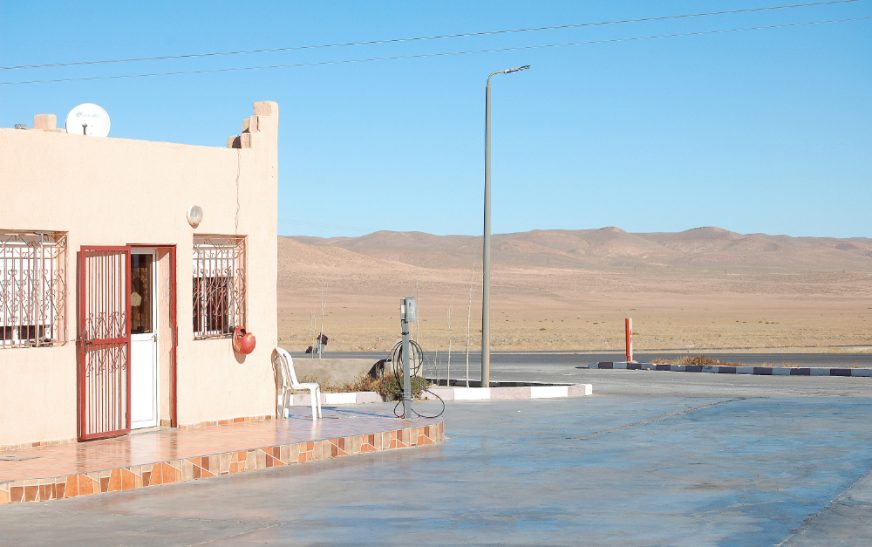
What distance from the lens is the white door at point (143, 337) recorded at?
16.2m

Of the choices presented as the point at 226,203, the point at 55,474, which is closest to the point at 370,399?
the point at 226,203

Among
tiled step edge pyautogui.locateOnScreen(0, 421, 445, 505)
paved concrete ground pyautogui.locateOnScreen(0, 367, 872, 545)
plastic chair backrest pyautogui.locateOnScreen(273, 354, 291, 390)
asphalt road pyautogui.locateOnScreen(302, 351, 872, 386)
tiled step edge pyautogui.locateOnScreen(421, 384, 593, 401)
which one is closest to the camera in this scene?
paved concrete ground pyautogui.locateOnScreen(0, 367, 872, 545)

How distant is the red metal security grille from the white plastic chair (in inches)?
104

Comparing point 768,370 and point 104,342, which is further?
point 768,370

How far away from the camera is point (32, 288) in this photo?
48.2 ft

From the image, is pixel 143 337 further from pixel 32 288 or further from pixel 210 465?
pixel 210 465

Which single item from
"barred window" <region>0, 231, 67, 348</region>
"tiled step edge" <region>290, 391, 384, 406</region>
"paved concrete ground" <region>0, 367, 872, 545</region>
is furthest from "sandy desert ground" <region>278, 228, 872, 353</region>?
"barred window" <region>0, 231, 67, 348</region>

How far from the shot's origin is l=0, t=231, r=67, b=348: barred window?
47.6 feet

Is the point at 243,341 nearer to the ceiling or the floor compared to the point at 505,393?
nearer to the ceiling

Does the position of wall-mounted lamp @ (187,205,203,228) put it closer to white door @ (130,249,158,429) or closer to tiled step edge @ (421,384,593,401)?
white door @ (130,249,158,429)

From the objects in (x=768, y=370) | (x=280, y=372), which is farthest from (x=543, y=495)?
(x=768, y=370)

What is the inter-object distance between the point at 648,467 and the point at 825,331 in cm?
5404

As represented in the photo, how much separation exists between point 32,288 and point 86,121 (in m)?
2.71

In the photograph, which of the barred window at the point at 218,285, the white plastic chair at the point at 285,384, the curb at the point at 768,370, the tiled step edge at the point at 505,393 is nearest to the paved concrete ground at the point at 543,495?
the white plastic chair at the point at 285,384
